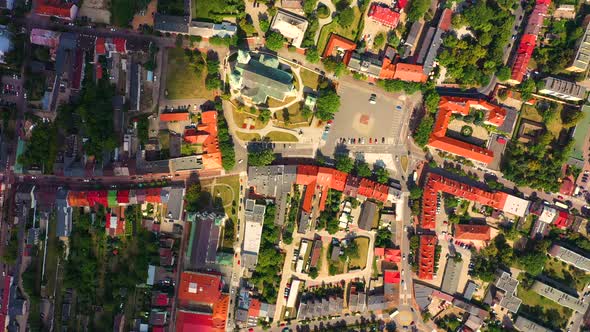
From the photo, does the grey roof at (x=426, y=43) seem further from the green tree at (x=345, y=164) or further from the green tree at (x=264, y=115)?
the green tree at (x=264, y=115)

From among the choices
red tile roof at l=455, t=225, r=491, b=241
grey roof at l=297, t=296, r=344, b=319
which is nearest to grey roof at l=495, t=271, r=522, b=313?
red tile roof at l=455, t=225, r=491, b=241

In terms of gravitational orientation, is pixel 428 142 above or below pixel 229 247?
above

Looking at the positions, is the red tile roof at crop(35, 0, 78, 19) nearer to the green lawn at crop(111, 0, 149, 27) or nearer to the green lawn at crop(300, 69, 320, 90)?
the green lawn at crop(111, 0, 149, 27)

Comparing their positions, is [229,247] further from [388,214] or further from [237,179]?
[388,214]

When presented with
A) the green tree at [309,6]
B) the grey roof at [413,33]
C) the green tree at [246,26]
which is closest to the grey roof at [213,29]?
the green tree at [246,26]

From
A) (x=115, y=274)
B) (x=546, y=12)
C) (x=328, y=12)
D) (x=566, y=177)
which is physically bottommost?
(x=115, y=274)

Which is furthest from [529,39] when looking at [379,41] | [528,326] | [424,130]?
[528,326]

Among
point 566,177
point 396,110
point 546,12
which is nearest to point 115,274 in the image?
point 396,110
